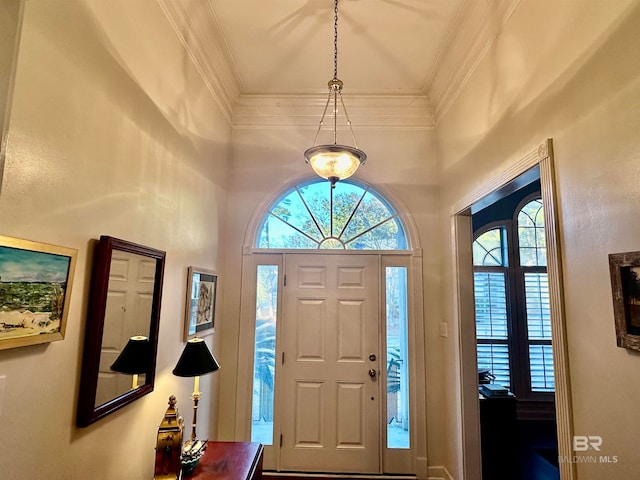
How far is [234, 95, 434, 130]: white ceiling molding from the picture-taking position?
11.0 ft

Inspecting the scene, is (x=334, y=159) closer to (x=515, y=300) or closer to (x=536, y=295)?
(x=515, y=300)

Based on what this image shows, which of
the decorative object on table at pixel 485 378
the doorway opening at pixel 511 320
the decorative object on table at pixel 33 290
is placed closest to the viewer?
the decorative object on table at pixel 33 290

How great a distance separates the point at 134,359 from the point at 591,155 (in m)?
2.15

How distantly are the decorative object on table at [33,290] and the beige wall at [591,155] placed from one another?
194 cm

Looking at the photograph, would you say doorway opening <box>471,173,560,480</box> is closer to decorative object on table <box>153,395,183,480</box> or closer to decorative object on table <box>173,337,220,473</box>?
decorative object on table <box>173,337,220,473</box>

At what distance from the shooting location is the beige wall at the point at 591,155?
3.88 feet

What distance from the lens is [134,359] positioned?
1.63 m

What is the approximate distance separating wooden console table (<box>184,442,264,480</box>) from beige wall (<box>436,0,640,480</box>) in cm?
154

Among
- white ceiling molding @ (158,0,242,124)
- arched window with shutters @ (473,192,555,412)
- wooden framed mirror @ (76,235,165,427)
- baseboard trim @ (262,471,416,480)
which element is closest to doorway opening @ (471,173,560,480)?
arched window with shutters @ (473,192,555,412)

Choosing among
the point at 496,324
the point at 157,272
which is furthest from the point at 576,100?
the point at 496,324

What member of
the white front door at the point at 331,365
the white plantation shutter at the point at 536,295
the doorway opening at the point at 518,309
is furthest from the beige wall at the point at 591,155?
the white plantation shutter at the point at 536,295

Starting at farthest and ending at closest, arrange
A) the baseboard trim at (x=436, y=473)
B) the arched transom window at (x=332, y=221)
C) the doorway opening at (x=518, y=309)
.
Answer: the doorway opening at (x=518, y=309) → the arched transom window at (x=332, y=221) → the baseboard trim at (x=436, y=473)

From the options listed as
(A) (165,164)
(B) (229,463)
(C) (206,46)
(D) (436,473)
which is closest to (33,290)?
(A) (165,164)

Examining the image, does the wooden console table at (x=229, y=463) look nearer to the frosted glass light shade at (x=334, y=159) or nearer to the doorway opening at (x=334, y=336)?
the doorway opening at (x=334, y=336)
